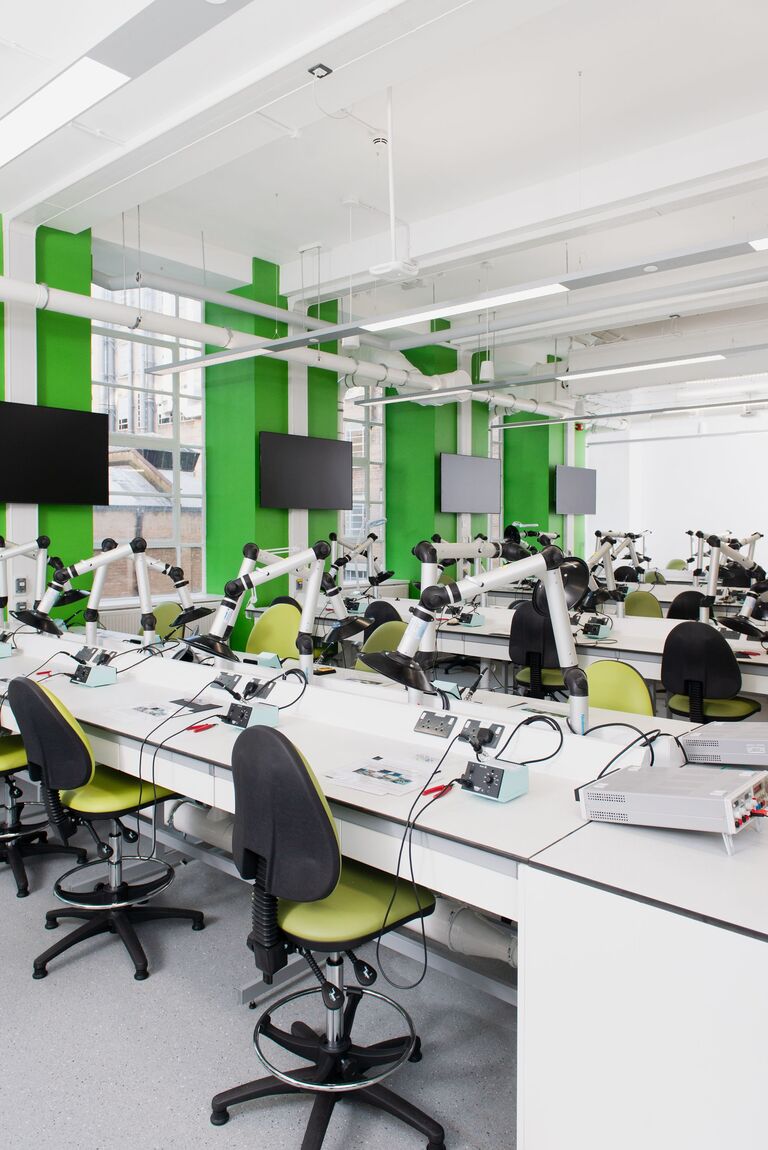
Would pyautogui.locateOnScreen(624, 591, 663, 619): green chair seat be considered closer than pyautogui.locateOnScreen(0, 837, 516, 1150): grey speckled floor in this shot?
No

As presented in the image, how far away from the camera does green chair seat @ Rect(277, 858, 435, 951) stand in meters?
1.72

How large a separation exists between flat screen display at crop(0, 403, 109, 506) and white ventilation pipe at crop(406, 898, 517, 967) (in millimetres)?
4460

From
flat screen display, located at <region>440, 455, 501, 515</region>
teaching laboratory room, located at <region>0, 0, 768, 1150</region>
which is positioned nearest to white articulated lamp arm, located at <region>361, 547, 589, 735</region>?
teaching laboratory room, located at <region>0, 0, 768, 1150</region>

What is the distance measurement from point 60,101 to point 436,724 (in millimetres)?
2602

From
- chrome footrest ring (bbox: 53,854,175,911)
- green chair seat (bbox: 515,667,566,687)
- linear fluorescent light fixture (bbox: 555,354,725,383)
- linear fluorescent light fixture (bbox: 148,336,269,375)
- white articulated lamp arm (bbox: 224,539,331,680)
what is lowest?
chrome footrest ring (bbox: 53,854,175,911)

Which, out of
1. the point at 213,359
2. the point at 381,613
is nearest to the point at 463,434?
the point at 213,359

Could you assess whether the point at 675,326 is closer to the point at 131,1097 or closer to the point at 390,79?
the point at 390,79

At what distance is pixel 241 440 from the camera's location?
725 cm

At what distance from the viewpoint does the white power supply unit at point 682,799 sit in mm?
1576

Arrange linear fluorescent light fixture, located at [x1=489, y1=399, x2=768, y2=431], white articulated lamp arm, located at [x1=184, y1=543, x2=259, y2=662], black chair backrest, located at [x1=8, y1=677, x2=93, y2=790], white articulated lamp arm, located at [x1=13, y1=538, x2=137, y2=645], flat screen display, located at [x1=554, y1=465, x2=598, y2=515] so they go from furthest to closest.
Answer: flat screen display, located at [x1=554, y1=465, x2=598, y2=515] < linear fluorescent light fixture, located at [x1=489, y1=399, x2=768, y2=431] < white articulated lamp arm, located at [x1=13, y1=538, x2=137, y2=645] < white articulated lamp arm, located at [x1=184, y1=543, x2=259, y2=662] < black chair backrest, located at [x1=8, y1=677, x2=93, y2=790]

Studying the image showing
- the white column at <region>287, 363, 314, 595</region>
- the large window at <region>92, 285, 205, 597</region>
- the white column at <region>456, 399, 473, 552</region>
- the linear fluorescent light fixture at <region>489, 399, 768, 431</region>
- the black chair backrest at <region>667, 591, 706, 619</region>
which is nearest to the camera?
the black chair backrest at <region>667, 591, 706, 619</region>

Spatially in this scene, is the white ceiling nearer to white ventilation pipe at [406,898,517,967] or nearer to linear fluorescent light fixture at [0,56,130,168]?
linear fluorescent light fixture at [0,56,130,168]

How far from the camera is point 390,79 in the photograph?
3.41 meters

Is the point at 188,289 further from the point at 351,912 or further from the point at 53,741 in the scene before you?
the point at 351,912
